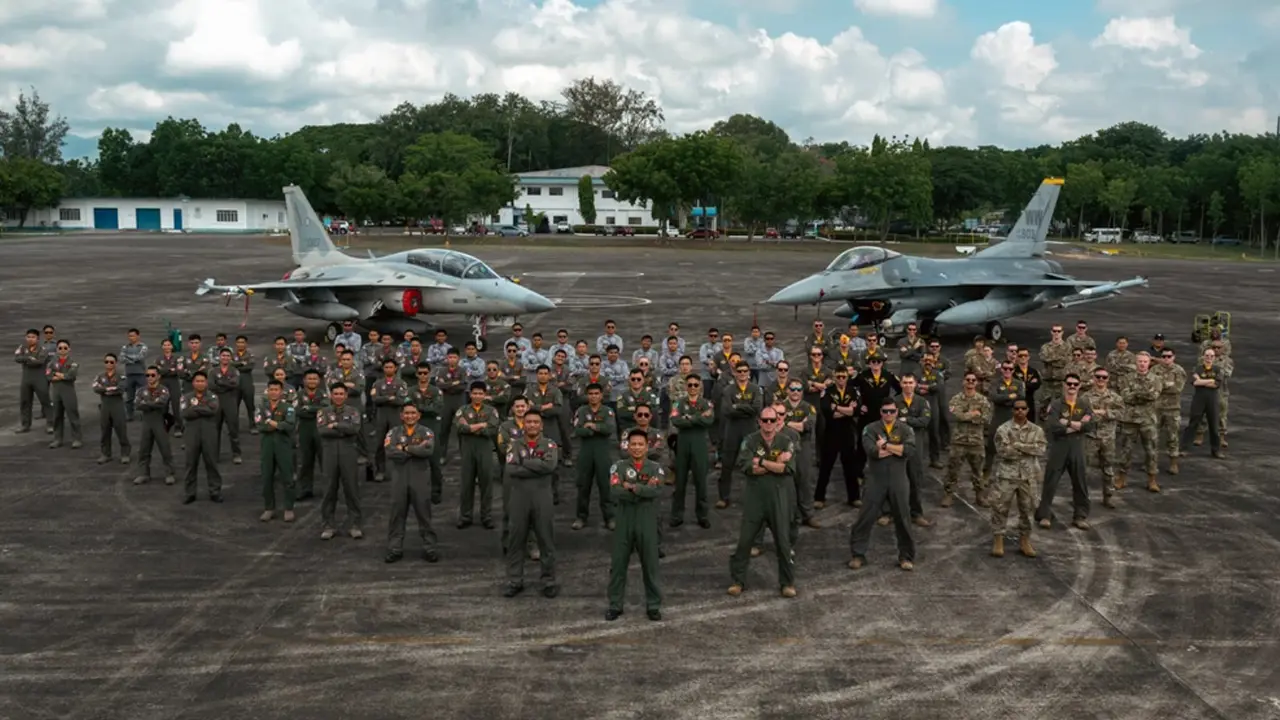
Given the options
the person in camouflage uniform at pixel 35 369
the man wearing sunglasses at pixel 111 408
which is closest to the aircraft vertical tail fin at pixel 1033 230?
the man wearing sunglasses at pixel 111 408

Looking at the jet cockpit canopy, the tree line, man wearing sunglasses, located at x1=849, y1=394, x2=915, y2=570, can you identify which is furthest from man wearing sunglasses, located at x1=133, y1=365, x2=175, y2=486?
the tree line

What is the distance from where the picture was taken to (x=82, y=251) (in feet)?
206

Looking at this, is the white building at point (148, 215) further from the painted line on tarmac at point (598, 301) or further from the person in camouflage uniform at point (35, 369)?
the person in camouflage uniform at point (35, 369)

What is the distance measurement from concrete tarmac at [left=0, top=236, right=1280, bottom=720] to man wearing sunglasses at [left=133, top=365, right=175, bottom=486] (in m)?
0.34

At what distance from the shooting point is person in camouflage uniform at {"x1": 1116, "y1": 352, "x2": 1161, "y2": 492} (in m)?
11.7

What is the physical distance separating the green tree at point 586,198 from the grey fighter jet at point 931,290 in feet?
261

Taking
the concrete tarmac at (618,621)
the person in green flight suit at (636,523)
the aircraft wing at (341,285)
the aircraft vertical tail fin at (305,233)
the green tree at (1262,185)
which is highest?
the green tree at (1262,185)

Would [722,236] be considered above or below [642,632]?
above

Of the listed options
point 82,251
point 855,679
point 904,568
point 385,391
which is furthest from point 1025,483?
point 82,251

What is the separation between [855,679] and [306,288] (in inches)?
730

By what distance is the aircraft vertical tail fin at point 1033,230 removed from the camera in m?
26.2

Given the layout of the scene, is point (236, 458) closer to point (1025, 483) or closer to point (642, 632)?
point (642, 632)

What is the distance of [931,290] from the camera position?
23578 mm

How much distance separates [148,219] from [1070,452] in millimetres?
113092
